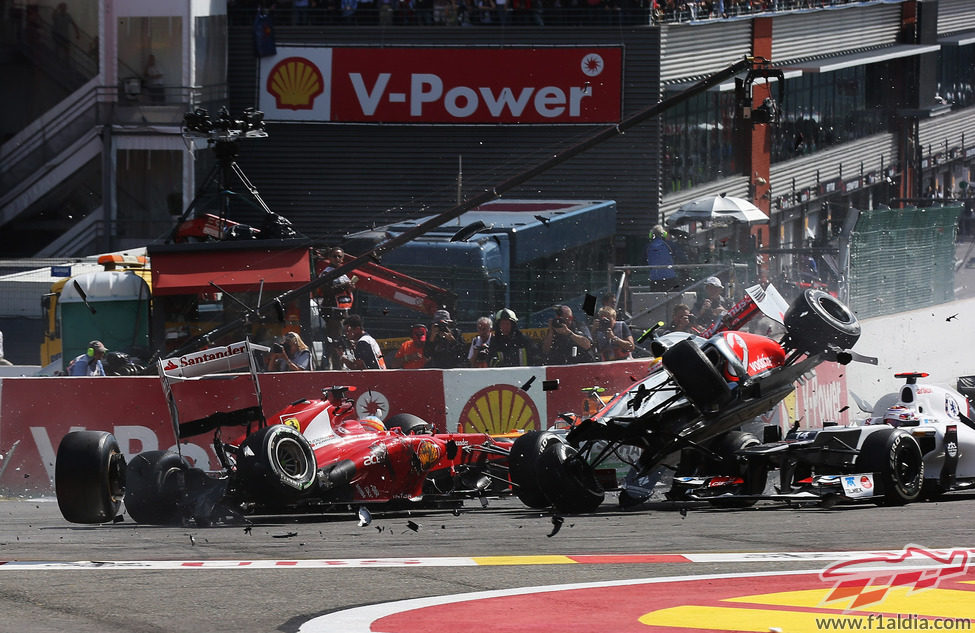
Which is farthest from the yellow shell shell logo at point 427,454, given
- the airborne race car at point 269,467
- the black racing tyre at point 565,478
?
the black racing tyre at point 565,478

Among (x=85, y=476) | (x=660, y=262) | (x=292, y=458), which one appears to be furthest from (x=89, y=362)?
(x=660, y=262)

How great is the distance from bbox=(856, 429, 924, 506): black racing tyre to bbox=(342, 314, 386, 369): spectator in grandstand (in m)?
6.33

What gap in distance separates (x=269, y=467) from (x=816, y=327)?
15.5 ft

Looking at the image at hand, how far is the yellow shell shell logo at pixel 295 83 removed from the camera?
92.9ft

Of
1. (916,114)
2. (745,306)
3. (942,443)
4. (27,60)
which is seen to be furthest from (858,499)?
(916,114)

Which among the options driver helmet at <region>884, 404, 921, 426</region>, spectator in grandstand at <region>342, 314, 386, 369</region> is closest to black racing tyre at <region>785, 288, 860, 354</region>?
driver helmet at <region>884, 404, 921, 426</region>

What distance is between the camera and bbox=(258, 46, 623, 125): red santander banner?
2728 cm

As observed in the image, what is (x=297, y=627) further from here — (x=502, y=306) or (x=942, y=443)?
(x=502, y=306)

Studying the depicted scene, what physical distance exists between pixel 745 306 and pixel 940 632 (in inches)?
235

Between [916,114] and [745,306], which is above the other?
[916,114]

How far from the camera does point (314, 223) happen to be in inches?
1132

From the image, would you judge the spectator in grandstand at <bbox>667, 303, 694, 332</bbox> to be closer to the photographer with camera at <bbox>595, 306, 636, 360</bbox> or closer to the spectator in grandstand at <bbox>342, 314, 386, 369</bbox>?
the photographer with camera at <bbox>595, 306, 636, 360</bbox>

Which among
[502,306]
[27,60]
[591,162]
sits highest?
[27,60]

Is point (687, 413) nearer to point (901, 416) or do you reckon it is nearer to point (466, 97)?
point (901, 416)
